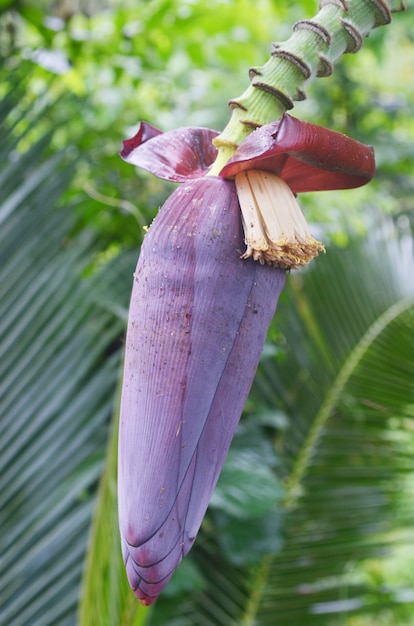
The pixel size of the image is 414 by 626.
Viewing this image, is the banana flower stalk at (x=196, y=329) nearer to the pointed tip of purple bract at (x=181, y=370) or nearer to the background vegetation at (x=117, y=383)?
the pointed tip of purple bract at (x=181, y=370)

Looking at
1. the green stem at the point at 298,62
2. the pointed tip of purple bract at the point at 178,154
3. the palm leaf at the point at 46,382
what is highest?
the green stem at the point at 298,62

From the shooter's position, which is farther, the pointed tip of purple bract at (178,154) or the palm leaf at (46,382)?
the palm leaf at (46,382)

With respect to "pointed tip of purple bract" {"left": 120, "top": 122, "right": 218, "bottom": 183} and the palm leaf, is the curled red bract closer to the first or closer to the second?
"pointed tip of purple bract" {"left": 120, "top": 122, "right": 218, "bottom": 183}

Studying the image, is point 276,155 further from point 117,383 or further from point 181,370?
point 117,383

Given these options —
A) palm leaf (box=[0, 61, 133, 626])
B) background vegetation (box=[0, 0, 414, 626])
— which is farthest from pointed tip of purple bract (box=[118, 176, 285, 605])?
palm leaf (box=[0, 61, 133, 626])

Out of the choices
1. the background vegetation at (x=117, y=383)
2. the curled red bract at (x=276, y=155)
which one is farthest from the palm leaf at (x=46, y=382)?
the curled red bract at (x=276, y=155)

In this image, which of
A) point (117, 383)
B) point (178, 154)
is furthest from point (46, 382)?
point (178, 154)

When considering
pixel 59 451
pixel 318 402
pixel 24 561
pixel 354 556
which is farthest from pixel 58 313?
pixel 354 556
